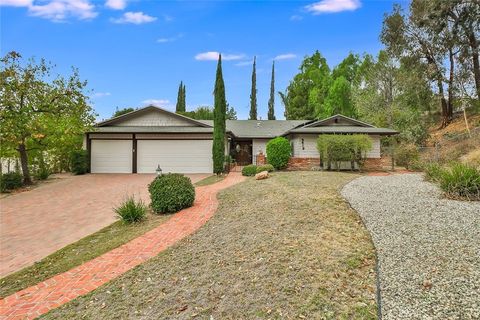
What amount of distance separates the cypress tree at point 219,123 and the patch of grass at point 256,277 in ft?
36.3

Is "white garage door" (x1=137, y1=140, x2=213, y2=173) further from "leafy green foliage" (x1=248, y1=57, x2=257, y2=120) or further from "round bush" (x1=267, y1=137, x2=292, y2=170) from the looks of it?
"leafy green foliage" (x1=248, y1=57, x2=257, y2=120)

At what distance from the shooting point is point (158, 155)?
19297 millimetres

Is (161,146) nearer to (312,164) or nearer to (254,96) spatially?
(312,164)

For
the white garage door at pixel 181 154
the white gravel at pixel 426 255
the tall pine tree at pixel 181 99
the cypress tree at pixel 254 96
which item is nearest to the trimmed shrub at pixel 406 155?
the white gravel at pixel 426 255

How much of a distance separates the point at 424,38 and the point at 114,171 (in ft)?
89.9

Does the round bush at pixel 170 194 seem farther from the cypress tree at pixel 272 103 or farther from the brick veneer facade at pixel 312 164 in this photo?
the cypress tree at pixel 272 103

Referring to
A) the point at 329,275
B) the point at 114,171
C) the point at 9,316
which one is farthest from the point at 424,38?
the point at 9,316

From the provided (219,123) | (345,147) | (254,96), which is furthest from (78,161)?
(254,96)

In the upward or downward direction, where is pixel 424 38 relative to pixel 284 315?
upward

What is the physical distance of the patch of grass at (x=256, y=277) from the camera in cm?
328

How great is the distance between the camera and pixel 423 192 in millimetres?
7969

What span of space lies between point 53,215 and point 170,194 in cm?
414

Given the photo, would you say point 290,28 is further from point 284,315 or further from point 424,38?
point 424,38

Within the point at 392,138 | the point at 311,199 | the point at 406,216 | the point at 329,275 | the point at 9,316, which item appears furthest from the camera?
the point at 392,138
